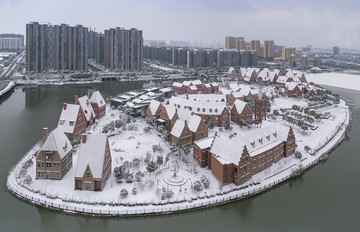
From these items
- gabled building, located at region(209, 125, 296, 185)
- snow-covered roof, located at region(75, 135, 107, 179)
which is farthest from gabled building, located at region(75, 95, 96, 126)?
gabled building, located at region(209, 125, 296, 185)

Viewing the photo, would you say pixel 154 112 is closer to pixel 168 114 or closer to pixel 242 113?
pixel 168 114

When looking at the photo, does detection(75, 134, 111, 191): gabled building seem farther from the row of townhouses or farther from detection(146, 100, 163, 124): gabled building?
detection(146, 100, 163, 124): gabled building

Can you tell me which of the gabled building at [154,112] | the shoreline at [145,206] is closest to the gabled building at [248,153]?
the shoreline at [145,206]

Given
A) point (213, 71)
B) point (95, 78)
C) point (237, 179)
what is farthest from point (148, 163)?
point (213, 71)

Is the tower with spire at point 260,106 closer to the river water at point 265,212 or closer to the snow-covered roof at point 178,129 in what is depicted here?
the river water at point 265,212

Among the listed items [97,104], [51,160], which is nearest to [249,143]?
[51,160]

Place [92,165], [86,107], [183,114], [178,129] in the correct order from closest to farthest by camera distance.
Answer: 1. [92,165]
2. [178,129]
3. [183,114]
4. [86,107]
